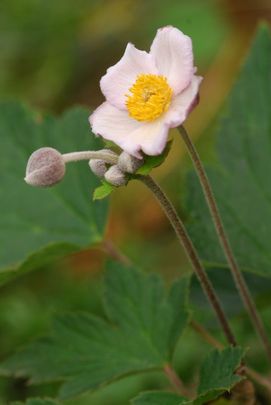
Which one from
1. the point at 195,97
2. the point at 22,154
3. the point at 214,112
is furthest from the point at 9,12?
the point at 195,97

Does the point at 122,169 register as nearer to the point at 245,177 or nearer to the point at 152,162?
the point at 152,162

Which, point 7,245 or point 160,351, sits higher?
point 7,245

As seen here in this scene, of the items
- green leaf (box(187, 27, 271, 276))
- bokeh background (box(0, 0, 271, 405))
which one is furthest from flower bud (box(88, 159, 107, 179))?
bokeh background (box(0, 0, 271, 405))

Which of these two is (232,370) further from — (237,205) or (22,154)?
(22,154)

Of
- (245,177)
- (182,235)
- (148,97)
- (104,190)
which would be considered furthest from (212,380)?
(245,177)

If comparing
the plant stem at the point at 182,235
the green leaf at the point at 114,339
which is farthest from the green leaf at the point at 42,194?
the plant stem at the point at 182,235

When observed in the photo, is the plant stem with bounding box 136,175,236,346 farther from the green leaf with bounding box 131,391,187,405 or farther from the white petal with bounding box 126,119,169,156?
the green leaf with bounding box 131,391,187,405

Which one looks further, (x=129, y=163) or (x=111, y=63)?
(x=111, y=63)

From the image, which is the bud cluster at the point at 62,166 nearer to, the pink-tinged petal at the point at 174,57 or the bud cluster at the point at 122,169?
the bud cluster at the point at 122,169
